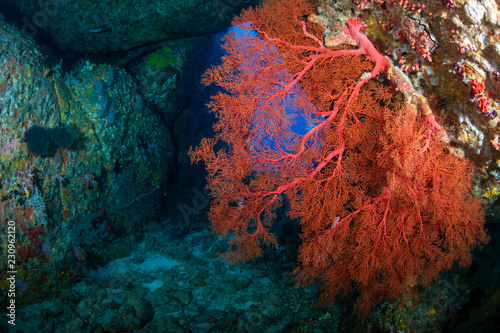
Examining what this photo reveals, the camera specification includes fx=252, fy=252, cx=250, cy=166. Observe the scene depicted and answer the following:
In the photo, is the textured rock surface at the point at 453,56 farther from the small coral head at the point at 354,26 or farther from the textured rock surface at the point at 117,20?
the textured rock surface at the point at 117,20

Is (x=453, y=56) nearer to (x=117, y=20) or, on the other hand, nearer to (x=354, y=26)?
(x=354, y=26)

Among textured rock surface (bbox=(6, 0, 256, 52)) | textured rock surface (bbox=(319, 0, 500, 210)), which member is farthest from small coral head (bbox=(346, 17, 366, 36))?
textured rock surface (bbox=(6, 0, 256, 52))

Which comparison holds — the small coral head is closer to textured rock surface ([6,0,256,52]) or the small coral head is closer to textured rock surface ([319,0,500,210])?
textured rock surface ([319,0,500,210])

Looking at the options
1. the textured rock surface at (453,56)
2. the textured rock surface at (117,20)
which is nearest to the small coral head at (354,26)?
the textured rock surface at (453,56)

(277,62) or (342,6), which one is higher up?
(342,6)

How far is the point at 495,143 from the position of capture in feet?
8.15

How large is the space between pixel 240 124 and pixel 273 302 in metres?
2.85

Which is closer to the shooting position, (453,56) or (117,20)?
(453,56)

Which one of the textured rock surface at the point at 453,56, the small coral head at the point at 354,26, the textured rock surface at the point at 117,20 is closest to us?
the textured rock surface at the point at 453,56

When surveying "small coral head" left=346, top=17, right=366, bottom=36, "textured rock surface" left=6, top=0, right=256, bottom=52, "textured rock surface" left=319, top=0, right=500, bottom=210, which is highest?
"textured rock surface" left=6, top=0, right=256, bottom=52

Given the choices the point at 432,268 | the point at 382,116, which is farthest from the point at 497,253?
the point at 382,116

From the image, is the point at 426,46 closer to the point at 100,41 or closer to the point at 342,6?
the point at 342,6

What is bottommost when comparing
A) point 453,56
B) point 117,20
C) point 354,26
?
point 453,56

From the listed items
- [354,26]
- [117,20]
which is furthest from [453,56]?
[117,20]
